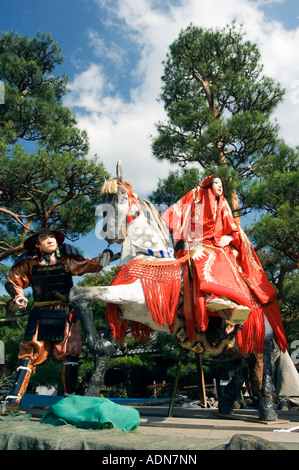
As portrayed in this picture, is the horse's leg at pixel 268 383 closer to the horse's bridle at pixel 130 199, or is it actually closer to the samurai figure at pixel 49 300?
the horse's bridle at pixel 130 199

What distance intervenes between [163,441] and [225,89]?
7699 millimetres

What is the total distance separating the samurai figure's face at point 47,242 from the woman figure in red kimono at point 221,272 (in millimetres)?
1235

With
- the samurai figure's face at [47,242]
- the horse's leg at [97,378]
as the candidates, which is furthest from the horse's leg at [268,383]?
the samurai figure's face at [47,242]

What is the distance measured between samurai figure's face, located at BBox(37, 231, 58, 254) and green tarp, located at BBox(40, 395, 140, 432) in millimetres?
2004

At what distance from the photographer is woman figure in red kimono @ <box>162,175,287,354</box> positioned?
3.40 metres

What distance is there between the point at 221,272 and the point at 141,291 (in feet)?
2.32

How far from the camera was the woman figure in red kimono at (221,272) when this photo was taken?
340 centimetres

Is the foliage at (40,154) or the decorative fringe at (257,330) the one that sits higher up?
the foliage at (40,154)

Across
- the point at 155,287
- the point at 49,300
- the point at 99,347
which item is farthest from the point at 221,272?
the point at 49,300

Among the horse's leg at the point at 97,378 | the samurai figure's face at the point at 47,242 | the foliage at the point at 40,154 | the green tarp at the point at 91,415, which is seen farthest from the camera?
the foliage at the point at 40,154

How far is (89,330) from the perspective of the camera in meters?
3.38

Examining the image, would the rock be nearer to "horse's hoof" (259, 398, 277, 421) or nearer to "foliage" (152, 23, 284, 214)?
"horse's hoof" (259, 398, 277, 421)

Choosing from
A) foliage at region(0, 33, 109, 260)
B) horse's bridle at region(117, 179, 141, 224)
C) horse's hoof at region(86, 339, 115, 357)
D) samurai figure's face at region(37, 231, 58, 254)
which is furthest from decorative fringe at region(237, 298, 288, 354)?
foliage at region(0, 33, 109, 260)
